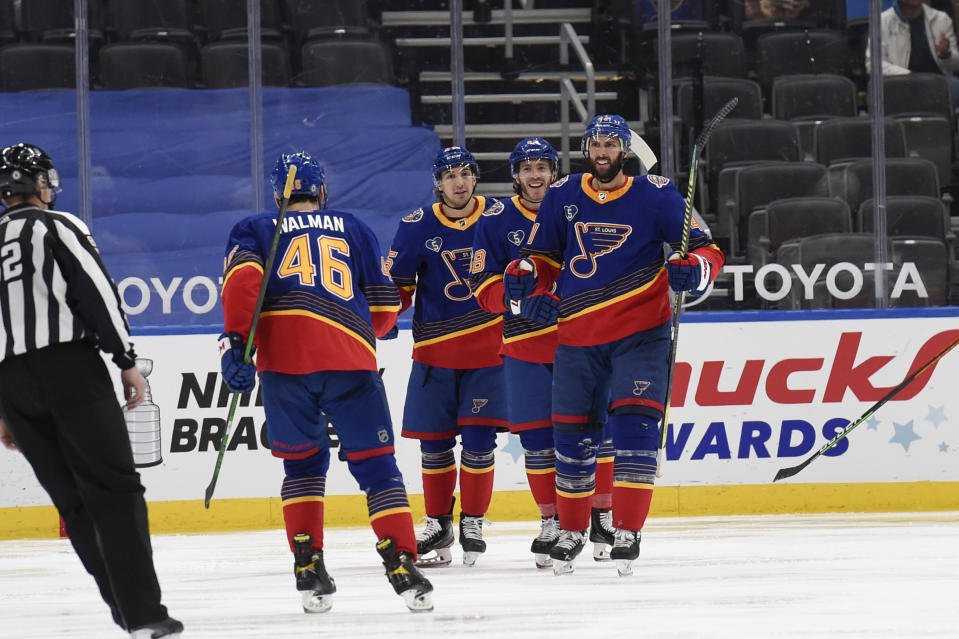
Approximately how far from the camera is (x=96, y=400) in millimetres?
3316

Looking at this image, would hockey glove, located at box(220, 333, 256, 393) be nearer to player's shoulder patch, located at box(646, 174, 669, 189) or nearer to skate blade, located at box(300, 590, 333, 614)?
skate blade, located at box(300, 590, 333, 614)

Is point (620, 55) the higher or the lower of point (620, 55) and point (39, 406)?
the higher

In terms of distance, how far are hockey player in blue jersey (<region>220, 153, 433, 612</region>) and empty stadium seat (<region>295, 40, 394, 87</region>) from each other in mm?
3865

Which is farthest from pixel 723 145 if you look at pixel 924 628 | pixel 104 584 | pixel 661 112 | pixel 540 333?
pixel 104 584

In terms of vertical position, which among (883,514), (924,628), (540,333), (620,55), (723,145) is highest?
(620,55)

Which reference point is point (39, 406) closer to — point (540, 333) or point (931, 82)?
point (540, 333)

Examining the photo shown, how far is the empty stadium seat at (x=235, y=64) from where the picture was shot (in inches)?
295

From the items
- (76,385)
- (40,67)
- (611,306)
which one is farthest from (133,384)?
(40,67)

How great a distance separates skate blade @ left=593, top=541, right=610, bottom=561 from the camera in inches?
206

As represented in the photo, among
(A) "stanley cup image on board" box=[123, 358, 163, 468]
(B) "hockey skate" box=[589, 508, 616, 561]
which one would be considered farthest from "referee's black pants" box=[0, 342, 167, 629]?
(A) "stanley cup image on board" box=[123, 358, 163, 468]

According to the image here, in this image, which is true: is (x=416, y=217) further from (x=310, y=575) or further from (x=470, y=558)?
(x=310, y=575)

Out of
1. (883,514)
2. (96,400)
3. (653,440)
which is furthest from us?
(883,514)

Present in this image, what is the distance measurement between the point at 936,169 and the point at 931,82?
54 centimetres

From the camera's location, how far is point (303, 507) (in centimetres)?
404
